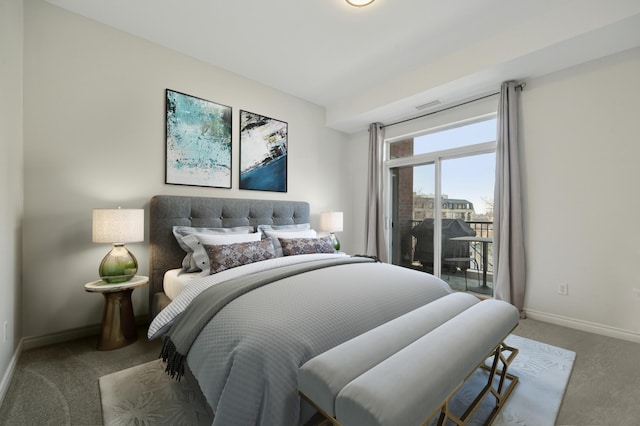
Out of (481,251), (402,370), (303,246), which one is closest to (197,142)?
(303,246)

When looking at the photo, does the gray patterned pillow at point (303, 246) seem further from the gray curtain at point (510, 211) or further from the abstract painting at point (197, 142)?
the gray curtain at point (510, 211)

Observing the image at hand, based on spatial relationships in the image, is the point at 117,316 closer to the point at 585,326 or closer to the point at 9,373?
the point at 9,373

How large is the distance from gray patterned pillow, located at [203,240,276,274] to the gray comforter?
70 cm

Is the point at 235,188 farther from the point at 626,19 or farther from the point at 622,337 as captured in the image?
the point at 622,337

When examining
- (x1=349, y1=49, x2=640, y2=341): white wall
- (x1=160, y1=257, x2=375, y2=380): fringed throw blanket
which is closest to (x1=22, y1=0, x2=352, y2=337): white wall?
(x1=160, y1=257, x2=375, y2=380): fringed throw blanket

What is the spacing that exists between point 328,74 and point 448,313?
2.93 meters

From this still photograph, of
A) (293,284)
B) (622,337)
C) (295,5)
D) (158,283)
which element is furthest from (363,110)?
(622,337)

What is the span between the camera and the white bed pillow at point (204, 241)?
7.73ft

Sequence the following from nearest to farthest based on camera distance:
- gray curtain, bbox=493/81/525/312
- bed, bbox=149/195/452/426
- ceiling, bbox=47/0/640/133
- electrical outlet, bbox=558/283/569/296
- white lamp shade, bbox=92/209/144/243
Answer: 1. bed, bbox=149/195/452/426
2. white lamp shade, bbox=92/209/144/243
3. ceiling, bbox=47/0/640/133
4. electrical outlet, bbox=558/283/569/296
5. gray curtain, bbox=493/81/525/312

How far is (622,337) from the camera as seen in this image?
7.92 ft

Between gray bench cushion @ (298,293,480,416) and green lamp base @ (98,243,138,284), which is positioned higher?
green lamp base @ (98,243,138,284)

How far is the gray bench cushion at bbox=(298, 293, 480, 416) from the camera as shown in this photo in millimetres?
959

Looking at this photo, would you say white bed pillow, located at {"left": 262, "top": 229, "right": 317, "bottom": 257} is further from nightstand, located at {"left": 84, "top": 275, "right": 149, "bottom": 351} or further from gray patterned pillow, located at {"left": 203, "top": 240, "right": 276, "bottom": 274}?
nightstand, located at {"left": 84, "top": 275, "right": 149, "bottom": 351}

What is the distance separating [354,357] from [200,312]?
948 millimetres
